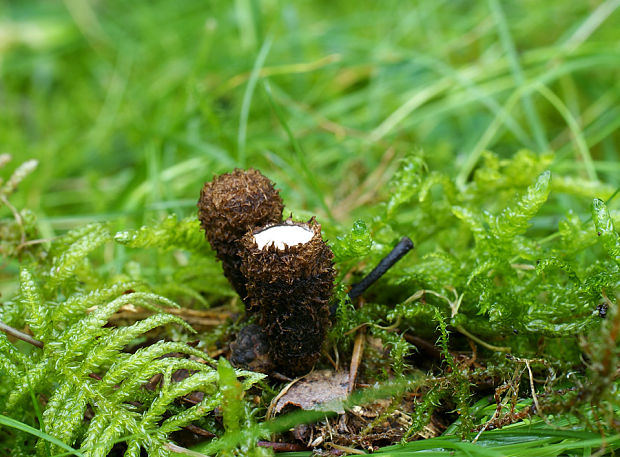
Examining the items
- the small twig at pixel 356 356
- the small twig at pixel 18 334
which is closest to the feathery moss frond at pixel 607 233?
the small twig at pixel 356 356

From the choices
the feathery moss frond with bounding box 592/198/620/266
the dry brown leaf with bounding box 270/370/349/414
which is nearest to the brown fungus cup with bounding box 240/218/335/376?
the dry brown leaf with bounding box 270/370/349/414

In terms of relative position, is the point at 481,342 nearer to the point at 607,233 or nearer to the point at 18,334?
the point at 607,233

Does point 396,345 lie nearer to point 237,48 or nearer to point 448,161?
point 448,161

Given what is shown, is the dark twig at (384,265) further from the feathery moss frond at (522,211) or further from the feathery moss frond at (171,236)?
the feathery moss frond at (171,236)

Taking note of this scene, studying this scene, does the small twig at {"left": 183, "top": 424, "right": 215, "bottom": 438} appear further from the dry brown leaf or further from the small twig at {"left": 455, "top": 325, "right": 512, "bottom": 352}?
the small twig at {"left": 455, "top": 325, "right": 512, "bottom": 352}

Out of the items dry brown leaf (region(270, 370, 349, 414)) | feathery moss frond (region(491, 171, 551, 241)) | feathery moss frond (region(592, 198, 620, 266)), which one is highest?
feathery moss frond (region(491, 171, 551, 241))

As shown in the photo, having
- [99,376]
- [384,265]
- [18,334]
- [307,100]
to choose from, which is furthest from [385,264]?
[307,100]

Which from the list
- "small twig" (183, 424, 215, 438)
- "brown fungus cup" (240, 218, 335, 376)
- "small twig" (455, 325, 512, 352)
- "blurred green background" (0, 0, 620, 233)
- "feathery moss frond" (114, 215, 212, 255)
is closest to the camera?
"brown fungus cup" (240, 218, 335, 376)
